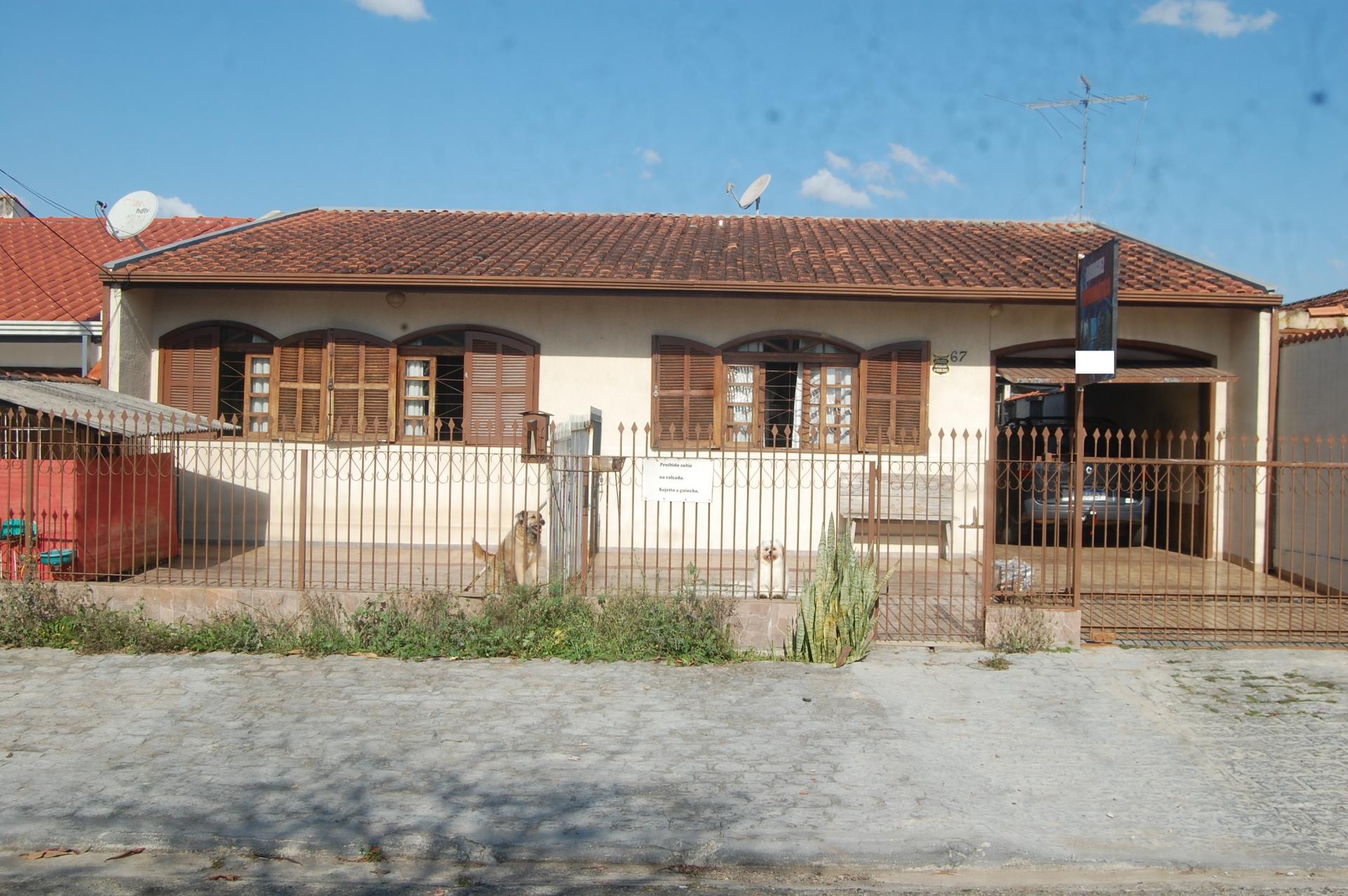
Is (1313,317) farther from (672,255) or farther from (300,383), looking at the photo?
(300,383)

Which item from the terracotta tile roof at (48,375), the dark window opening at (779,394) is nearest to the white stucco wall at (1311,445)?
the dark window opening at (779,394)

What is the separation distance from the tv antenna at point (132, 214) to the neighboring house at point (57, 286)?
3.03 feet

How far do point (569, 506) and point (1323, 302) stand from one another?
10919 millimetres

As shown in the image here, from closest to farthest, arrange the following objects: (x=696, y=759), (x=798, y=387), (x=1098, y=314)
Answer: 1. (x=696, y=759)
2. (x=1098, y=314)
3. (x=798, y=387)

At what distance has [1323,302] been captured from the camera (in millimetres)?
13844

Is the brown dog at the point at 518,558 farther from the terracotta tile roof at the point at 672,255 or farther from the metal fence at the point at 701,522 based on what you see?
the terracotta tile roof at the point at 672,255

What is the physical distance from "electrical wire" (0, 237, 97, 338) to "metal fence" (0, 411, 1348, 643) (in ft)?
10.6

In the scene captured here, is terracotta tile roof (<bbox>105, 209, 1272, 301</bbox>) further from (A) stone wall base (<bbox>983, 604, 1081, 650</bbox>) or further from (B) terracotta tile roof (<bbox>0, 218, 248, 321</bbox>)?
(A) stone wall base (<bbox>983, 604, 1081, 650</bbox>)

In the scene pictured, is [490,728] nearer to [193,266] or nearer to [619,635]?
[619,635]

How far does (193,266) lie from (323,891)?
10.0 metres

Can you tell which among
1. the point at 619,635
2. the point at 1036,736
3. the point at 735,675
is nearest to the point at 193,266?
the point at 619,635

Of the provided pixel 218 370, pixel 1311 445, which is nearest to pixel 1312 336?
pixel 1311 445

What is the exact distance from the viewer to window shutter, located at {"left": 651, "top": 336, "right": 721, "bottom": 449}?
41.4ft

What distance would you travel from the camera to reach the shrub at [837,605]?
26.4 feet
